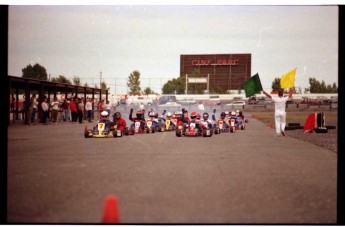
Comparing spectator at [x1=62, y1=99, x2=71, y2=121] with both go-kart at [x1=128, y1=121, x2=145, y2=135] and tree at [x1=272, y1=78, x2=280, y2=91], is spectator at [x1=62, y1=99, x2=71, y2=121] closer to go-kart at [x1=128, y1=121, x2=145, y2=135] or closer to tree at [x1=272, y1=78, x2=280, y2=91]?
go-kart at [x1=128, y1=121, x2=145, y2=135]

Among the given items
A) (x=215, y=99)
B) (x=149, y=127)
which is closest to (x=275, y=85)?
(x=149, y=127)

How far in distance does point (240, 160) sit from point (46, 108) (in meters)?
17.6

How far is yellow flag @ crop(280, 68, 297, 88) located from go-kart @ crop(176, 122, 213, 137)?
389 cm

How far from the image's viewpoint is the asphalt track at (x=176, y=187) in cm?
575

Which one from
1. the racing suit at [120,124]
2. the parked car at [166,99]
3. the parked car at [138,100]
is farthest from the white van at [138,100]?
the racing suit at [120,124]

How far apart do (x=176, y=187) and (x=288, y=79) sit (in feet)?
27.2

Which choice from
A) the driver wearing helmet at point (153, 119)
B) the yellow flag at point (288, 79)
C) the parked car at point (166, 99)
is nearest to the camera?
the yellow flag at point (288, 79)

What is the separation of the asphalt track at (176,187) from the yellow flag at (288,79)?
9.88ft

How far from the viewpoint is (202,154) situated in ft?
37.4

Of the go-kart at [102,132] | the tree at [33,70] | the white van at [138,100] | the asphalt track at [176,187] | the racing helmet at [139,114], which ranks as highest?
the tree at [33,70]

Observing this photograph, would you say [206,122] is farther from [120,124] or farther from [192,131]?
[120,124]

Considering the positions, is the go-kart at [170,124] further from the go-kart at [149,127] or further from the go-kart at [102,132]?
the go-kart at [102,132]

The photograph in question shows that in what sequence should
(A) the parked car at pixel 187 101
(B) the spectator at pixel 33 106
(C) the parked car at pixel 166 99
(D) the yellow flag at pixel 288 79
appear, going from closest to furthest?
(D) the yellow flag at pixel 288 79
(B) the spectator at pixel 33 106
(C) the parked car at pixel 166 99
(A) the parked car at pixel 187 101

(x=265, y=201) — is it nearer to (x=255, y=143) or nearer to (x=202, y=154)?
(x=202, y=154)
